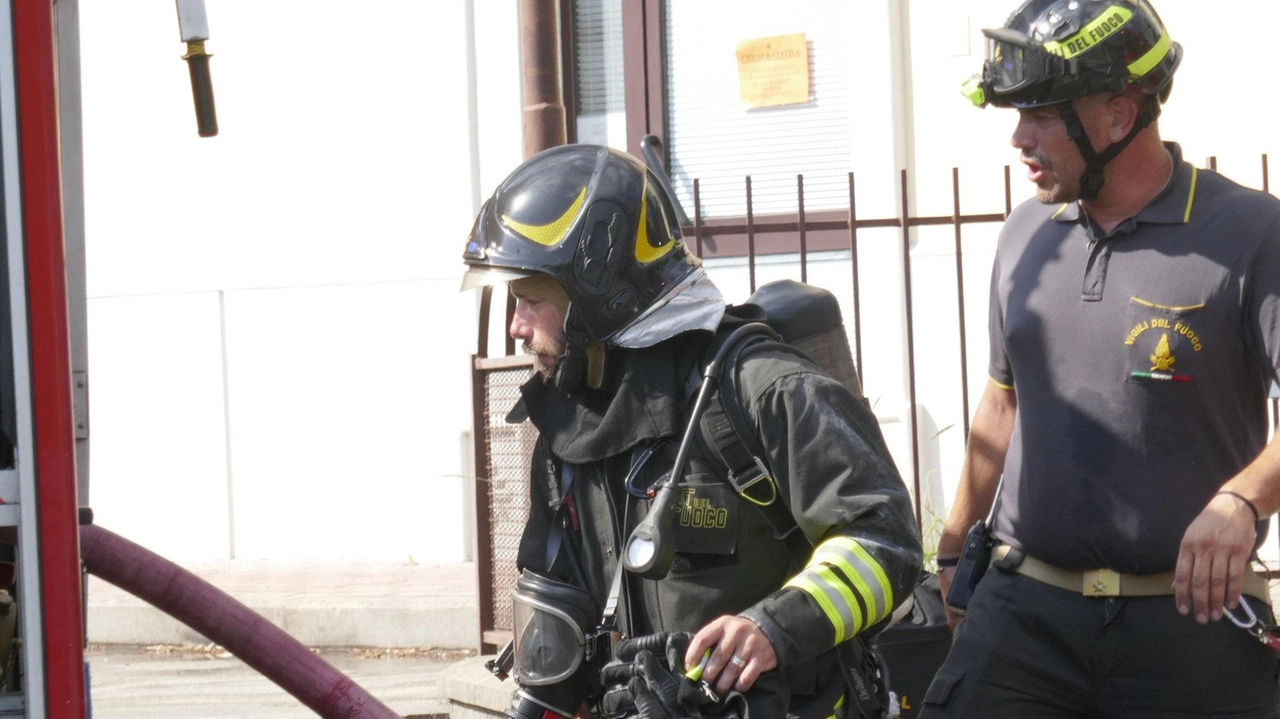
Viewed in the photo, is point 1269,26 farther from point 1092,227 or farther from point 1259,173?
point 1092,227

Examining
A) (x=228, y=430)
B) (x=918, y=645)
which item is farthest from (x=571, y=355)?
(x=228, y=430)

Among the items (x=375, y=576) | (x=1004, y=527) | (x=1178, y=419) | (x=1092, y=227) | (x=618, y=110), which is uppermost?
(x=618, y=110)

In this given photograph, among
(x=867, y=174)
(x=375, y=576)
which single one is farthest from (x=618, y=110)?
(x=375, y=576)

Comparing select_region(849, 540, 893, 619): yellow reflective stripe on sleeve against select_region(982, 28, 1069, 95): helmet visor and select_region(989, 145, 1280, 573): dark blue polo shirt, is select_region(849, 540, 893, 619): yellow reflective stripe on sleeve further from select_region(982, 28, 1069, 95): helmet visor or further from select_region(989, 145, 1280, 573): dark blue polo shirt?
select_region(982, 28, 1069, 95): helmet visor

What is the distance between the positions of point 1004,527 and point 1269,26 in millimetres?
4409

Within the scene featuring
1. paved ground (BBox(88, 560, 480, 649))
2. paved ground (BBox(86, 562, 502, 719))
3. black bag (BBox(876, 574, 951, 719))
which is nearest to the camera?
black bag (BBox(876, 574, 951, 719))

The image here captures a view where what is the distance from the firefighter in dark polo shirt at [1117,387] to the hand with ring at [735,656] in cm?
91

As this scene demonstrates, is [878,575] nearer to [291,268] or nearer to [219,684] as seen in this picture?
[219,684]

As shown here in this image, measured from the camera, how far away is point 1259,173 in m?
6.67

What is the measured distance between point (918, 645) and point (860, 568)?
1499 mm

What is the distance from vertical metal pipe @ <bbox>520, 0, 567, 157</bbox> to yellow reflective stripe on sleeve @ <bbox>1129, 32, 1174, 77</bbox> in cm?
318

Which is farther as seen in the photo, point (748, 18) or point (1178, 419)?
point (748, 18)

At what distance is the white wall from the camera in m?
8.31

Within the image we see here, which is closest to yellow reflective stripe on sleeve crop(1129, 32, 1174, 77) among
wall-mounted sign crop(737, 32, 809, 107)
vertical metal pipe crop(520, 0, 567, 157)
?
vertical metal pipe crop(520, 0, 567, 157)
